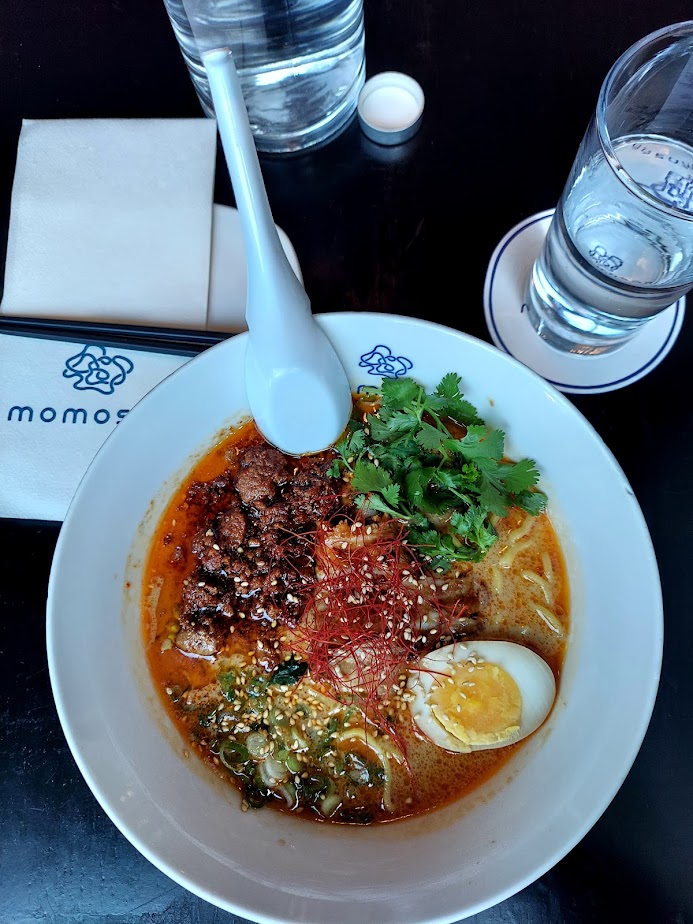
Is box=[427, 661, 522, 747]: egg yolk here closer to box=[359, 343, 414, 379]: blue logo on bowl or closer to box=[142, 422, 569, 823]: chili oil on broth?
box=[142, 422, 569, 823]: chili oil on broth

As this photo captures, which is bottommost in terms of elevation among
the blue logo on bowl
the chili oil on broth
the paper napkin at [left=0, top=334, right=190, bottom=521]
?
the chili oil on broth

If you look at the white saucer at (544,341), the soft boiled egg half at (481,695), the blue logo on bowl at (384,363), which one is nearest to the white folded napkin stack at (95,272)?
the blue logo on bowl at (384,363)

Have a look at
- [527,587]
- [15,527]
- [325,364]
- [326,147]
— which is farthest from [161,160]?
[527,587]

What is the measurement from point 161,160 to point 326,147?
39 centimetres

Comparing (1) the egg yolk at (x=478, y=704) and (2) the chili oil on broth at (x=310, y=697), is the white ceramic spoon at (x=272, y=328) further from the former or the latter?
(1) the egg yolk at (x=478, y=704)

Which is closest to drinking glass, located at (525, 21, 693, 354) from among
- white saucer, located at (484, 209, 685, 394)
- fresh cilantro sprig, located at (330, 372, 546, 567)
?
white saucer, located at (484, 209, 685, 394)

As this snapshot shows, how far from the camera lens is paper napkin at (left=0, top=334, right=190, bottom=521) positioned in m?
1.47

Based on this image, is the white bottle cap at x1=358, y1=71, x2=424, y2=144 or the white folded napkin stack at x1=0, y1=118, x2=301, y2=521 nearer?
the white folded napkin stack at x1=0, y1=118, x2=301, y2=521

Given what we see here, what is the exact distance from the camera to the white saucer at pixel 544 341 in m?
1.52

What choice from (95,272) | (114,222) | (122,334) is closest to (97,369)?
(122,334)

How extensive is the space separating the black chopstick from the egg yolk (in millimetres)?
869

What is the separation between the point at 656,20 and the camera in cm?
171

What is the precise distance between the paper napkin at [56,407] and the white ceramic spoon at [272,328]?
30 cm

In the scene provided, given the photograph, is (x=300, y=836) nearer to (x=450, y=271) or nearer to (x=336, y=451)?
(x=336, y=451)
